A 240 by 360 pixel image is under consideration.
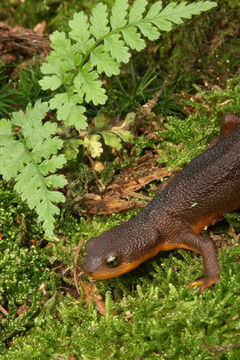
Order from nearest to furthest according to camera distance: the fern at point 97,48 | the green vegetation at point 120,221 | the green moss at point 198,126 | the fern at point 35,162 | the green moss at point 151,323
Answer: the green moss at point 151,323
the green vegetation at point 120,221
the fern at point 35,162
the fern at point 97,48
the green moss at point 198,126

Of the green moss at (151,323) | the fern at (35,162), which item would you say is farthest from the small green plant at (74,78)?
the green moss at (151,323)

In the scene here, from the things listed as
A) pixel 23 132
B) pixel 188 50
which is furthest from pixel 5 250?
pixel 188 50

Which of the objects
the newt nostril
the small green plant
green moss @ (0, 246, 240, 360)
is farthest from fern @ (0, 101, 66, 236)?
green moss @ (0, 246, 240, 360)

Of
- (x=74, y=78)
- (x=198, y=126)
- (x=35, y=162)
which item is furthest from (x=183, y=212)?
(x=74, y=78)

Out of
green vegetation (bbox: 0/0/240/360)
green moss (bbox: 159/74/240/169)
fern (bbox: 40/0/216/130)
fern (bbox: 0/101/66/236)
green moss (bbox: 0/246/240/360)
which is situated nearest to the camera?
green moss (bbox: 0/246/240/360)

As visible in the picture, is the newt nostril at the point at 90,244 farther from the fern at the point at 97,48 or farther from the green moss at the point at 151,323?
the fern at the point at 97,48

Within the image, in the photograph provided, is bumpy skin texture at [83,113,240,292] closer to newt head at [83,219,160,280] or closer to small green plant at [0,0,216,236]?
newt head at [83,219,160,280]

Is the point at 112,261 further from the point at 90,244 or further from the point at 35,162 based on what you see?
the point at 35,162
